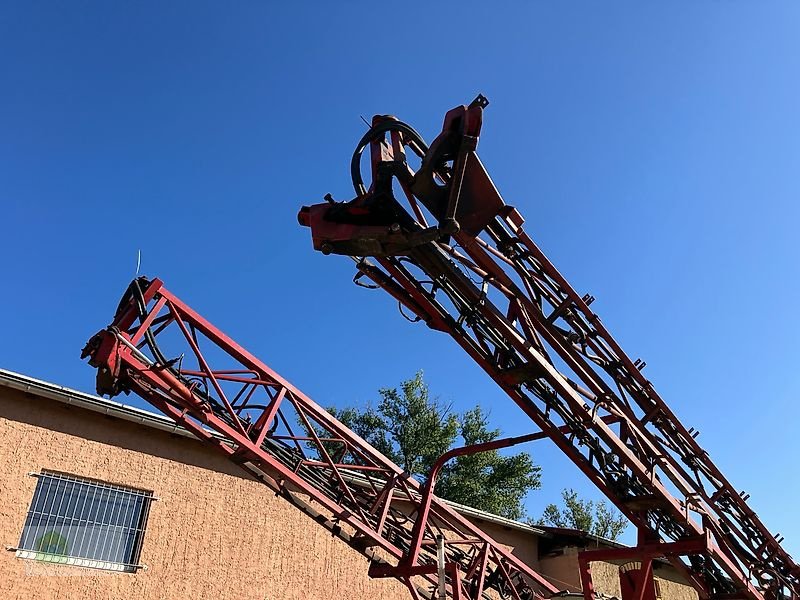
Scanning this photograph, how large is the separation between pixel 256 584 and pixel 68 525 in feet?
11.5

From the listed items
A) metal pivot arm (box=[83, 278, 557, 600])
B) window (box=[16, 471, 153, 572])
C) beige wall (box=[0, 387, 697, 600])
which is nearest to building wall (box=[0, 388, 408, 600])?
beige wall (box=[0, 387, 697, 600])

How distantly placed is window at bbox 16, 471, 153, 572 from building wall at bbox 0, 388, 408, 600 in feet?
0.48

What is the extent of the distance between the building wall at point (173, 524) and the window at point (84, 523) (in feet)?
0.48

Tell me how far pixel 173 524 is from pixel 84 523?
1450 millimetres

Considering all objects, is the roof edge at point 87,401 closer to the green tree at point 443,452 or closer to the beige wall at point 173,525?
the beige wall at point 173,525

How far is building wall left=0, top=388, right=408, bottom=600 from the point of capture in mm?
9875

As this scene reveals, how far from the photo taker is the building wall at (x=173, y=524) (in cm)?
988

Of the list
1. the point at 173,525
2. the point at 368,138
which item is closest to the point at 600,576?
the point at 173,525

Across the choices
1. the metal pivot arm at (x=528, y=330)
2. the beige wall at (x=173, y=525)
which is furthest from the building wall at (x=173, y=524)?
the metal pivot arm at (x=528, y=330)

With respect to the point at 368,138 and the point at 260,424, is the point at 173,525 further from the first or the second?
the point at 368,138

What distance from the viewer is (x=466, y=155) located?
18.9 feet

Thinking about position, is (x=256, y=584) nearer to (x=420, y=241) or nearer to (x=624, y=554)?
(x=624, y=554)

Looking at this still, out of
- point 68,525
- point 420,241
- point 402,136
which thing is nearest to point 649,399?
point 420,241

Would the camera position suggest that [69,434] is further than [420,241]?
Yes
